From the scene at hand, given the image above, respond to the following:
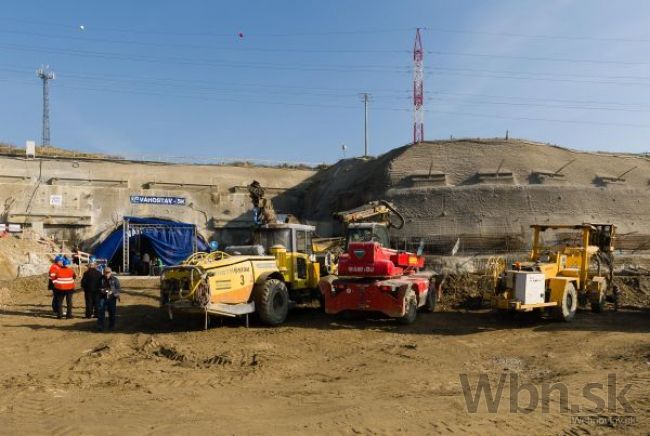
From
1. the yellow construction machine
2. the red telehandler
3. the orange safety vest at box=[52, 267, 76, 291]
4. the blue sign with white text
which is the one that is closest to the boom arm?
the red telehandler

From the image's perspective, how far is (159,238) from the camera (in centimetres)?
2894

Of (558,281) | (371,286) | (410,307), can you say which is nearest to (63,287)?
(371,286)

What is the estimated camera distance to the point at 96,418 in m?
5.84

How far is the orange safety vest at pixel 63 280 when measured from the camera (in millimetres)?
13484

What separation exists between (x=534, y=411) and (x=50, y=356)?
796 cm

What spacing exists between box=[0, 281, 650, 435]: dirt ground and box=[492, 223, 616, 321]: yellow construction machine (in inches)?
21.2

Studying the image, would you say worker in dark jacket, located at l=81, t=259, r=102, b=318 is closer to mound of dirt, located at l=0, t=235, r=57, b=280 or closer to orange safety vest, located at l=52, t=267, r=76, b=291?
orange safety vest, located at l=52, t=267, r=76, b=291

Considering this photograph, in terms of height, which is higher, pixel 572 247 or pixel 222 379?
pixel 572 247

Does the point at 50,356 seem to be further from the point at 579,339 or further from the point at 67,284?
the point at 579,339

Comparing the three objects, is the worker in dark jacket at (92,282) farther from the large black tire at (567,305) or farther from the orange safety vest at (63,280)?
the large black tire at (567,305)

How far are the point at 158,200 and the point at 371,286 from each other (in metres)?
A: 22.9

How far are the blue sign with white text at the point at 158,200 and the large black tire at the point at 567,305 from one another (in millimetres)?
24839

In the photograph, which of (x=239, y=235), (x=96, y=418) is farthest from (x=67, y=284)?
(x=239, y=235)

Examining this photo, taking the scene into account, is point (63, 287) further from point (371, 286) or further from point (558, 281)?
point (558, 281)
